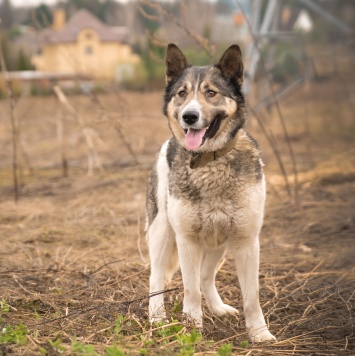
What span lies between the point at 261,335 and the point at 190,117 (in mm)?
1490

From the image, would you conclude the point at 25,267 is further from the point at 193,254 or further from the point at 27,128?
the point at 27,128

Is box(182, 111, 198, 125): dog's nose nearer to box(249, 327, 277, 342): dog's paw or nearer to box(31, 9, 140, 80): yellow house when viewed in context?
box(249, 327, 277, 342): dog's paw

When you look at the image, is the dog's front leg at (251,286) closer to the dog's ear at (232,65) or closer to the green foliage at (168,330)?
the green foliage at (168,330)


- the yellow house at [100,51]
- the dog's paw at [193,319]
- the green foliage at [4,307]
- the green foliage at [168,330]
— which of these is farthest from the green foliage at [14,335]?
the yellow house at [100,51]

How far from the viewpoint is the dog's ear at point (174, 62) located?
4414 millimetres

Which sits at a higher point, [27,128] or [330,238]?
[330,238]

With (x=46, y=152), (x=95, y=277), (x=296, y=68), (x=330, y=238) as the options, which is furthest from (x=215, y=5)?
(x=95, y=277)

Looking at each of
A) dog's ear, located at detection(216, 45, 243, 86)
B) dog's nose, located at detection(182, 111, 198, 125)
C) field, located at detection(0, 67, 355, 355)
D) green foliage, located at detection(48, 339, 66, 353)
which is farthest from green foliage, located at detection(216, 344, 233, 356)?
dog's ear, located at detection(216, 45, 243, 86)

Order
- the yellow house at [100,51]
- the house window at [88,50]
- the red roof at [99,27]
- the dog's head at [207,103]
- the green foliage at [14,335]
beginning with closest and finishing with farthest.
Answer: the green foliage at [14,335] → the dog's head at [207,103] → the yellow house at [100,51] → the red roof at [99,27] → the house window at [88,50]

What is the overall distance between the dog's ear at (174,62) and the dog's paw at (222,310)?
1.69 metres

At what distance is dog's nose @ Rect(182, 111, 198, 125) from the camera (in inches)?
156

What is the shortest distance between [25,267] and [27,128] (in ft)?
37.0

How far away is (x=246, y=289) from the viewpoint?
4.24 meters

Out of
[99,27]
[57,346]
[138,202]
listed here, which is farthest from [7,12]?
[57,346]
